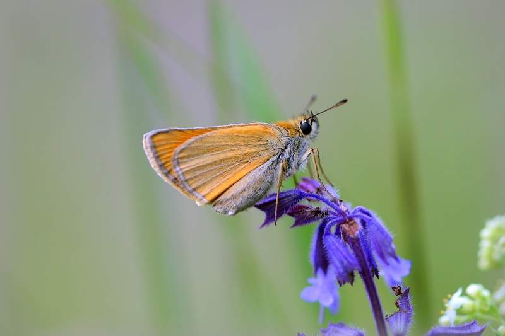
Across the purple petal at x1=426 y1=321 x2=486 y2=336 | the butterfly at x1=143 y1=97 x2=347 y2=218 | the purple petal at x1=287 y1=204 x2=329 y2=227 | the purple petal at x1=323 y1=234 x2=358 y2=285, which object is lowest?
the purple petal at x1=426 y1=321 x2=486 y2=336

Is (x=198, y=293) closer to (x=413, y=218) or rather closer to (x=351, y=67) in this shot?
(x=351, y=67)

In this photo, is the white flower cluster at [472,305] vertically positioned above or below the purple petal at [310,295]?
below

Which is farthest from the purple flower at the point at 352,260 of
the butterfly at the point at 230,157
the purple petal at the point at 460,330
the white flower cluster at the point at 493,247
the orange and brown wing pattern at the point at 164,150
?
the orange and brown wing pattern at the point at 164,150

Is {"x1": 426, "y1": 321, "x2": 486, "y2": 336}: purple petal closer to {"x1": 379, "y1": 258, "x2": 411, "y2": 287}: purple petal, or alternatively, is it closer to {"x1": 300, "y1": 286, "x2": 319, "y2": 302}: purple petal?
{"x1": 379, "y1": 258, "x2": 411, "y2": 287}: purple petal

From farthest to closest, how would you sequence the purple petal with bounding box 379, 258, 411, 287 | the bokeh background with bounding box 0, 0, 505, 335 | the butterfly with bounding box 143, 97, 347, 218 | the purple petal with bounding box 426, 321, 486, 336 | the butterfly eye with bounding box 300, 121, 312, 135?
the bokeh background with bounding box 0, 0, 505, 335, the butterfly eye with bounding box 300, 121, 312, 135, the butterfly with bounding box 143, 97, 347, 218, the purple petal with bounding box 379, 258, 411, 287, the purple petal with bounding box 426, 321, 486, 336

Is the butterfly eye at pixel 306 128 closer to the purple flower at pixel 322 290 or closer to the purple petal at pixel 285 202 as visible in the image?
the purple petal at pixel 285 202

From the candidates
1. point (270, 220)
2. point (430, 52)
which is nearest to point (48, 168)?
point (430, 52)

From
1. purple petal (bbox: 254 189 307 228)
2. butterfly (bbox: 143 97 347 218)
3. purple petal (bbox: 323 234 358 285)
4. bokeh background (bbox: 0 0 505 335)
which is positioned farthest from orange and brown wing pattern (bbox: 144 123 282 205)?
purple petal (bbox: 323 234 358 285)
